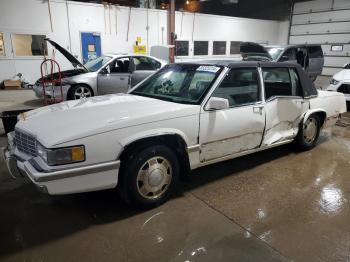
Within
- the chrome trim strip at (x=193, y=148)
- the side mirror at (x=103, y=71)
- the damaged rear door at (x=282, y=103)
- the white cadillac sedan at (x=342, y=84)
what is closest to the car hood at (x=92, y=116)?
the chrome trim strip at (x=193, y=148)

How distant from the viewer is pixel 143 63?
906 centimetres

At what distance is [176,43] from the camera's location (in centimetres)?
1538

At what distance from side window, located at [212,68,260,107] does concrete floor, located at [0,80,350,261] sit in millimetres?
1027

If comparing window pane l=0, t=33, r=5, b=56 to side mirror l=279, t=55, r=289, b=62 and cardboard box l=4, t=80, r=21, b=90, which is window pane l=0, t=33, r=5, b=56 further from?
side mirror l=279, t=55, r=289, b=62

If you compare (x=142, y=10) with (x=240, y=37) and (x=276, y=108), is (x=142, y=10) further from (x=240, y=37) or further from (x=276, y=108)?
(x=276, y=108)

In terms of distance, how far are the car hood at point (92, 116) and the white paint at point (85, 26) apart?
9.95 meters

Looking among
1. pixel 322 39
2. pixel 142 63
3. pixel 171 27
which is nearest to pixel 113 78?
pixel 142 63

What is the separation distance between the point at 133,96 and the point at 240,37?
1606cm

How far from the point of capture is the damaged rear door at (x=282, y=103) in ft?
13.1

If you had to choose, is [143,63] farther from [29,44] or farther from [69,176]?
[69,176]

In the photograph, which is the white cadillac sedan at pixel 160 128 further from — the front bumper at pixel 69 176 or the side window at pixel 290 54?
the side window at pixel 290 54

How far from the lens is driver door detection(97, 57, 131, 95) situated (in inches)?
327

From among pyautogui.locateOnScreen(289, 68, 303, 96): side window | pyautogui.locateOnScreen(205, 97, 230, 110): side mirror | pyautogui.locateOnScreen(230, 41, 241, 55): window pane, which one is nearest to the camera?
pyautogui.locateOnScreen(205, 97, 230, 110): side mirror

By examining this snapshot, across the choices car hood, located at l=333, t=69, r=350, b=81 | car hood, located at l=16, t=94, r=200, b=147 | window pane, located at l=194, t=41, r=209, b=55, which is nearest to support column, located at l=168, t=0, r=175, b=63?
window pane, located at l=194, t=41, r=209, b=55
